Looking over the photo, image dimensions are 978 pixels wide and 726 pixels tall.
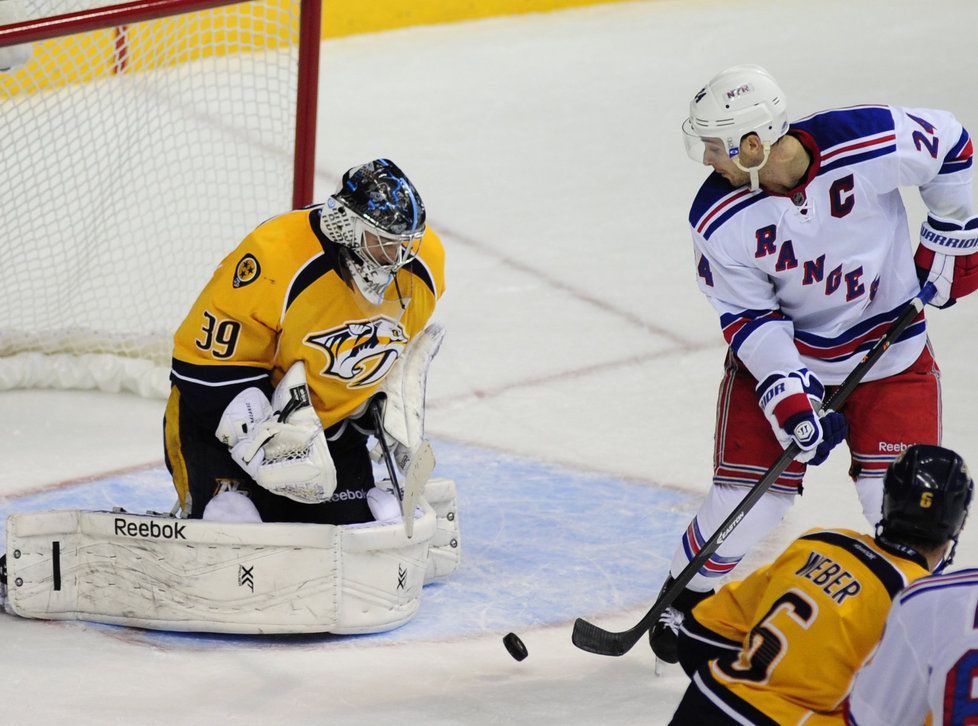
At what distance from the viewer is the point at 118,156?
5.45 metres

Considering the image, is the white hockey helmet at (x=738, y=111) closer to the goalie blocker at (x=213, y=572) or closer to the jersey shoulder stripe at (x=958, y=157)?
the jersey shoulder stripe at (x=958, y=157)

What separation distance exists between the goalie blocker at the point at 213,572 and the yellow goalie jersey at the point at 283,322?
26cm

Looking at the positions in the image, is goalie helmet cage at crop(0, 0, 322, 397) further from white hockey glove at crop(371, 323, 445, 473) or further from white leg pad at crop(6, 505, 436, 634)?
white leg pad at crop(6, 505, 436, 634)

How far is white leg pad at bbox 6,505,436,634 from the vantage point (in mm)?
3365

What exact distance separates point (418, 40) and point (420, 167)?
61.3 inches

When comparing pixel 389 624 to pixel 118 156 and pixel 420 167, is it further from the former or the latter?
pixel 420 167

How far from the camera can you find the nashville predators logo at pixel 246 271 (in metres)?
3.32

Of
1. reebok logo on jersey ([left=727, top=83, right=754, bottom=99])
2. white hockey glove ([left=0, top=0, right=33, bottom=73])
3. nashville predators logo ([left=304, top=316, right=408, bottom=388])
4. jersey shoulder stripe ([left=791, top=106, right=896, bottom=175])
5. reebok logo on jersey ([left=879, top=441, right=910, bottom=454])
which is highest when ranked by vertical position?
reebok logo on jersey ([left=727, top=83, right=754, bottom=99])

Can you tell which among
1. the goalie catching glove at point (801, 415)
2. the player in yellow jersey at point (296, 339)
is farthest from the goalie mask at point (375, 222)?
the goalie catching glove at point (801, 415)

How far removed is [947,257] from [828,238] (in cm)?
33

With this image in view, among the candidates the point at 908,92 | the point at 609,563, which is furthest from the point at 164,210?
the point at 908,92

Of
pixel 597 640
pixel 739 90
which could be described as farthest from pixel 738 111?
pixel 597 640

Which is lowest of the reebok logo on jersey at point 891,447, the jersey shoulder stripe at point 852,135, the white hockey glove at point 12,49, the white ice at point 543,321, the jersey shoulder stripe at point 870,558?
the white ice at point 543,321

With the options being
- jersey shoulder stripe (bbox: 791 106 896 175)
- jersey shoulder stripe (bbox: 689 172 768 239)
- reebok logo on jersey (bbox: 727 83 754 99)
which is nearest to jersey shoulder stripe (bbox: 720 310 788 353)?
jersey shoulder stripe (bbox: 689 172 768 239)
